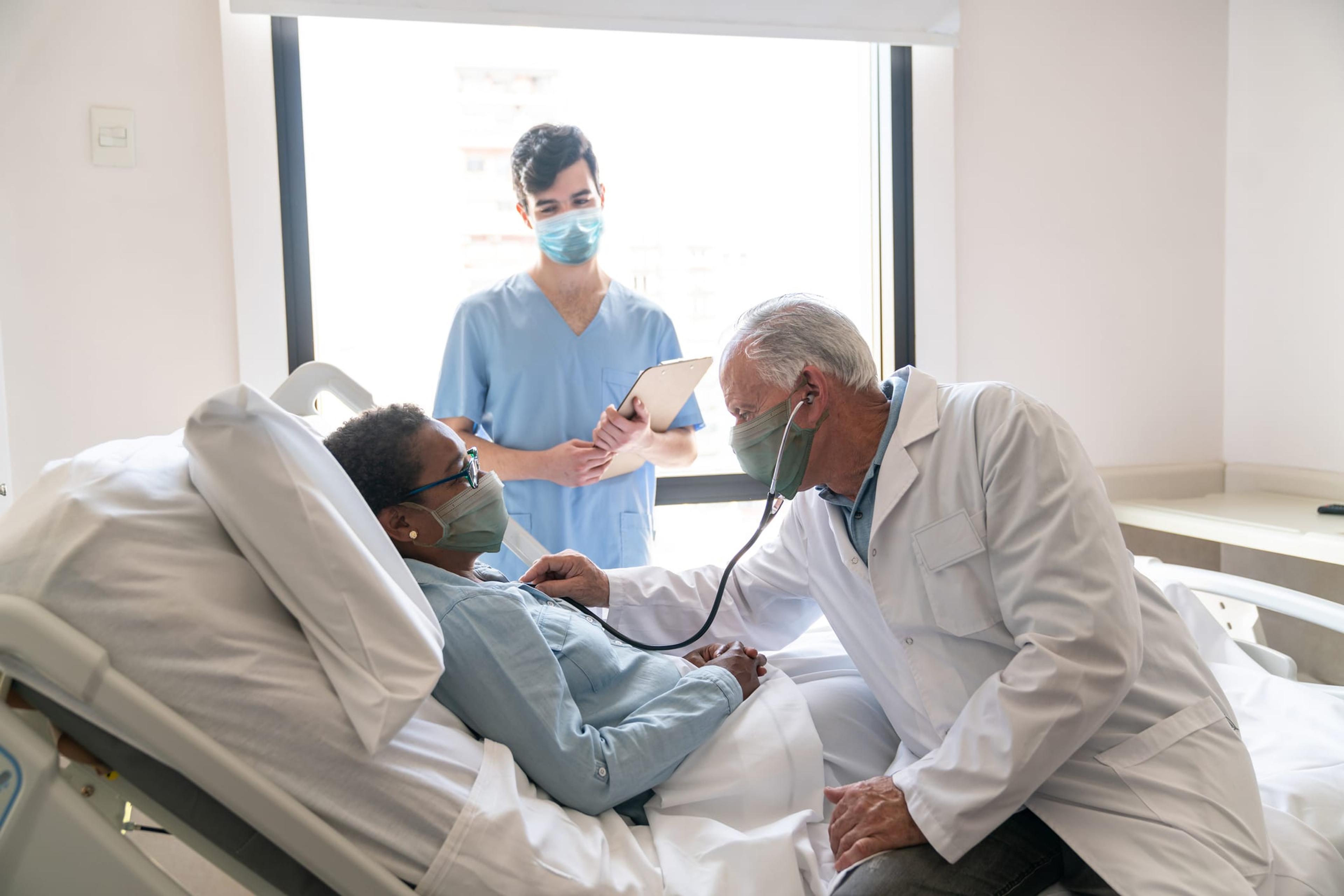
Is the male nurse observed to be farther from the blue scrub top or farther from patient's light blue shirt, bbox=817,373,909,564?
patient's light blue shirt, bbox=817,373,909,564

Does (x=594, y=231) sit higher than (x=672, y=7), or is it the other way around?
(x=672, y=7)

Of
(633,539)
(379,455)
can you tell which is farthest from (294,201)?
(379,455)

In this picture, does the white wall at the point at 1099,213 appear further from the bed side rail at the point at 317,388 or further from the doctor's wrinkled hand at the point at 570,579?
the bed side rail at the point at 317,388

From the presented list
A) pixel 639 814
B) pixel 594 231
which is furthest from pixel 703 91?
pixel 639 814

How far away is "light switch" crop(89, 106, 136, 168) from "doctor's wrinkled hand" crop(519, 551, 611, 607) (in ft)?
5.02

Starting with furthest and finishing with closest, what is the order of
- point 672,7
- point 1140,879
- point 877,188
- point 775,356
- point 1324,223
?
point 877,188
point 1324,223
point 672,7
point 775,356
point 1140,879

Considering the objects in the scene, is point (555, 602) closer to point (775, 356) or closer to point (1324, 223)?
point (775, 356)

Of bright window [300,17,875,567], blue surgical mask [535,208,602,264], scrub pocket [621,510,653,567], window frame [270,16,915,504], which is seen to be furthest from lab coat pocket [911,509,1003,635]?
window frame [270,16,915,504]

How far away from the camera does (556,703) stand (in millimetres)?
1079

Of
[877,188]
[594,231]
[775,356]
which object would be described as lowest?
[775,356]

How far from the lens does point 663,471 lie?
8.73ft

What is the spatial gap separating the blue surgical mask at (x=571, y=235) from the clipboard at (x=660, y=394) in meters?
0.35

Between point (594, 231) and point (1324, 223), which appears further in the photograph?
point (1324, 223)

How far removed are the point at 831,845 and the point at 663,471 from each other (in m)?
1.62
